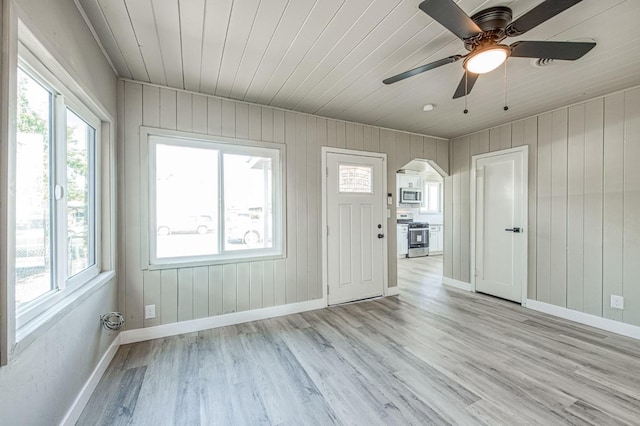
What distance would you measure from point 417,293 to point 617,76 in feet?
10.5

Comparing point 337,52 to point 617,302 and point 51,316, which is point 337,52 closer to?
point 51,316

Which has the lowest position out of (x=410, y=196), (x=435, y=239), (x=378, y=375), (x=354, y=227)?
(x=378, y=375)

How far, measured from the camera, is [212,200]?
2.93 metres

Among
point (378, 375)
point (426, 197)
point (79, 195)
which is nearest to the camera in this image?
point (79, 195)

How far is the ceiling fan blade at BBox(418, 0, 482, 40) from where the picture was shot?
48.9 inches

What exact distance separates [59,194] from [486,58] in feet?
8.62

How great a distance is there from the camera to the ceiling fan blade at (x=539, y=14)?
1.23 meters

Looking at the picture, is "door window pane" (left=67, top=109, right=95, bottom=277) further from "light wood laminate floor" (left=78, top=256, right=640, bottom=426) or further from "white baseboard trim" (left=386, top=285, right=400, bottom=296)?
"white baseboard trim" (left=386, top=285, right=400, bottom=296)

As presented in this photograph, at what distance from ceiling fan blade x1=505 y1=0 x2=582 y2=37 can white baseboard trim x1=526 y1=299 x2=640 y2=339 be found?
3.14 meters

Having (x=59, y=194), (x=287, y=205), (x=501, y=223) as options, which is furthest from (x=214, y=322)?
(x=501, y=223)

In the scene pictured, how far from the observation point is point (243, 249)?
10.2 ft

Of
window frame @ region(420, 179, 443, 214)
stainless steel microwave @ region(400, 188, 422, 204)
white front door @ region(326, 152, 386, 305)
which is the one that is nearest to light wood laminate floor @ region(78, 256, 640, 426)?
white front door @ region(326, 152, 386, 305)

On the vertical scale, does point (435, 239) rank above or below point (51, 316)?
below

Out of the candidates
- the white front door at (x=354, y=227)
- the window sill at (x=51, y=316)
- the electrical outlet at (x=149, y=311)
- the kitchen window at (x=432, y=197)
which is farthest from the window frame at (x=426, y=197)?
the window sill at (x=51, y=316)
